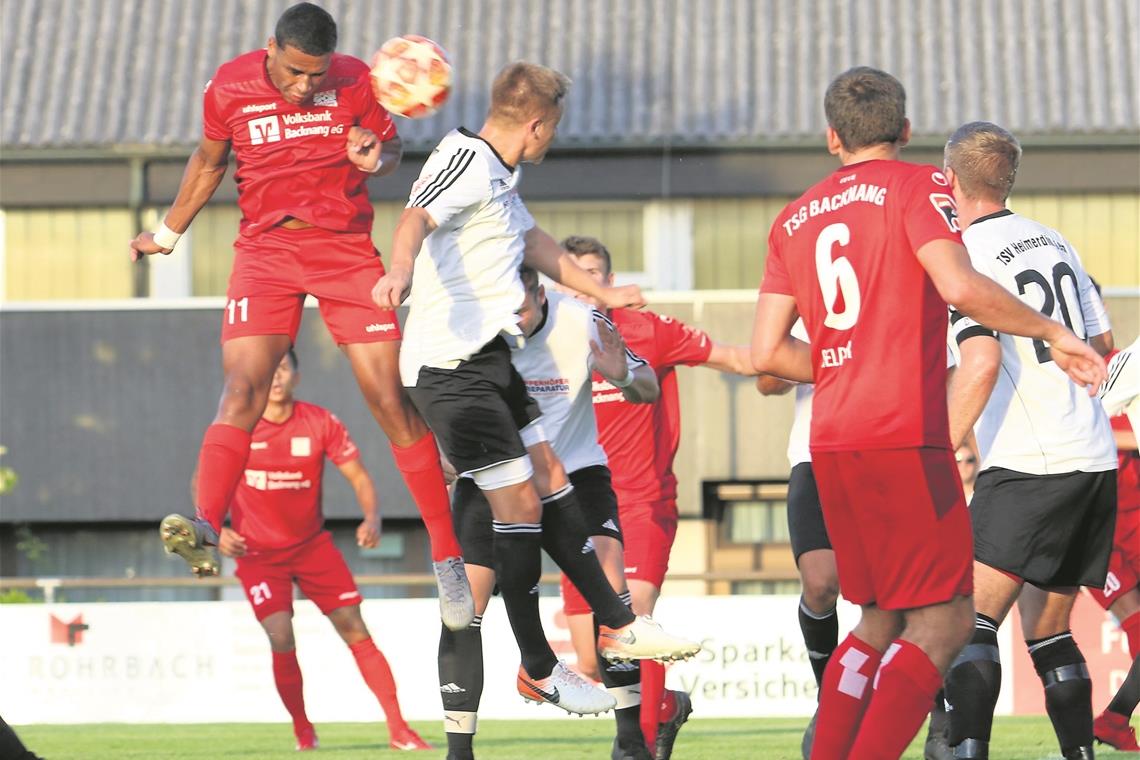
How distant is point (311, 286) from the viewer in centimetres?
761

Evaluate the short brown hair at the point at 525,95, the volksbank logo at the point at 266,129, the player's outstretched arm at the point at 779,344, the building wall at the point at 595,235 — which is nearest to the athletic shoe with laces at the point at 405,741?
the volksbank logo at the point at 266,129

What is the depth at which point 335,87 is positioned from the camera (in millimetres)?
7617

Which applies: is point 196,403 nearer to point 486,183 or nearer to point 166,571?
point 166,571

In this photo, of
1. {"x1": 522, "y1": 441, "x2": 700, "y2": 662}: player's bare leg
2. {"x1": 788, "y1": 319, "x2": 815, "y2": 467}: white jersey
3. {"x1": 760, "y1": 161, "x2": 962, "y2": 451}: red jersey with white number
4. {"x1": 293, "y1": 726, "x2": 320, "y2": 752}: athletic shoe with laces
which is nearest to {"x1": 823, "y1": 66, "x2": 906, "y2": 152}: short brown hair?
{"x1": 760, "y1": 161, "x2": 962, "y2": 451}: red jersey with white number

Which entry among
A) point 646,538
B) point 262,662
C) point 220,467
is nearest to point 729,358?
point 646,538

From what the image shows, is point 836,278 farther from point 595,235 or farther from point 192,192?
point 595,235

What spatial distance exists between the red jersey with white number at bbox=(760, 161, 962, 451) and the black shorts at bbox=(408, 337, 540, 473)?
1536mm

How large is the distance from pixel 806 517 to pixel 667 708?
3.88 feet

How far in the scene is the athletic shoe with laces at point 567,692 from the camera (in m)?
7.19

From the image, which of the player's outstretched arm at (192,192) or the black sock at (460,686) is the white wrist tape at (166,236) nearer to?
the player's outstretched arm at (192,192)

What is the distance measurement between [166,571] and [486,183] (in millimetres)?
15682

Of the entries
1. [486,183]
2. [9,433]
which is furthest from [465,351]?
[9,433]

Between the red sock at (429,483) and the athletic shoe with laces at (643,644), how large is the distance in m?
0.80

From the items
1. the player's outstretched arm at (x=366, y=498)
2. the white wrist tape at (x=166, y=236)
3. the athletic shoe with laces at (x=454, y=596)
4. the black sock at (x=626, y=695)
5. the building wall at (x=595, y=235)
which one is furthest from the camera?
the building wall at (x=595, y=235)
